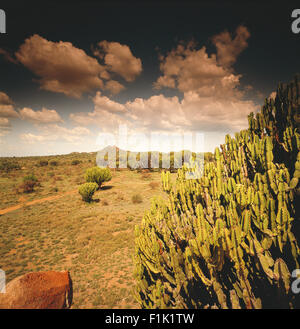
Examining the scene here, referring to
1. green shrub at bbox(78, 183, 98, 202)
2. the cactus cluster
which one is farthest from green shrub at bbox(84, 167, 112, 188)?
the cactus cluster

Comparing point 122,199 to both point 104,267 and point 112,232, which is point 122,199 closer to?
point 112,232

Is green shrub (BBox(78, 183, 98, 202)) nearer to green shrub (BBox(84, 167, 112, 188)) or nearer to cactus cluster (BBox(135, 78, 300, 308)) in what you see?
green shrub (BBox(84, 167, 112, 188))

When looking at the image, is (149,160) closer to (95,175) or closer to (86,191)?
(95,175)

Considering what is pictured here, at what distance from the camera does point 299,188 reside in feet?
9.52

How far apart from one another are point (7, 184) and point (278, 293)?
3800 centimetres

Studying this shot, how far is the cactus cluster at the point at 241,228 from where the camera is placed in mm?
2916

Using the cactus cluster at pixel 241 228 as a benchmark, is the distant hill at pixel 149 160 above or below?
above

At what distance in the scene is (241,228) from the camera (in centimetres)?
319

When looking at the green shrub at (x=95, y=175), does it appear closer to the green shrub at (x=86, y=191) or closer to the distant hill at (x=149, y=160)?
the green shrub at (x=86, y=191)

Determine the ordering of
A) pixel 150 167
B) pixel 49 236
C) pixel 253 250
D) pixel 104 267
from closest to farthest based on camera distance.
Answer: pixel 253 250, pixel 104 267, pixel 49 236, pixel 150 167

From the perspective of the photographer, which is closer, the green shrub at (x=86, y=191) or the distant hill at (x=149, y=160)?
the green shrub at (x=86, y=191)

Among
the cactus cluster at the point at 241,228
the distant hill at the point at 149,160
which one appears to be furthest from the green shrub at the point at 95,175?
the cactus cluster at the point at 241,228

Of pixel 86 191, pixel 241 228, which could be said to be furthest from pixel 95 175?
pixel 241 228
